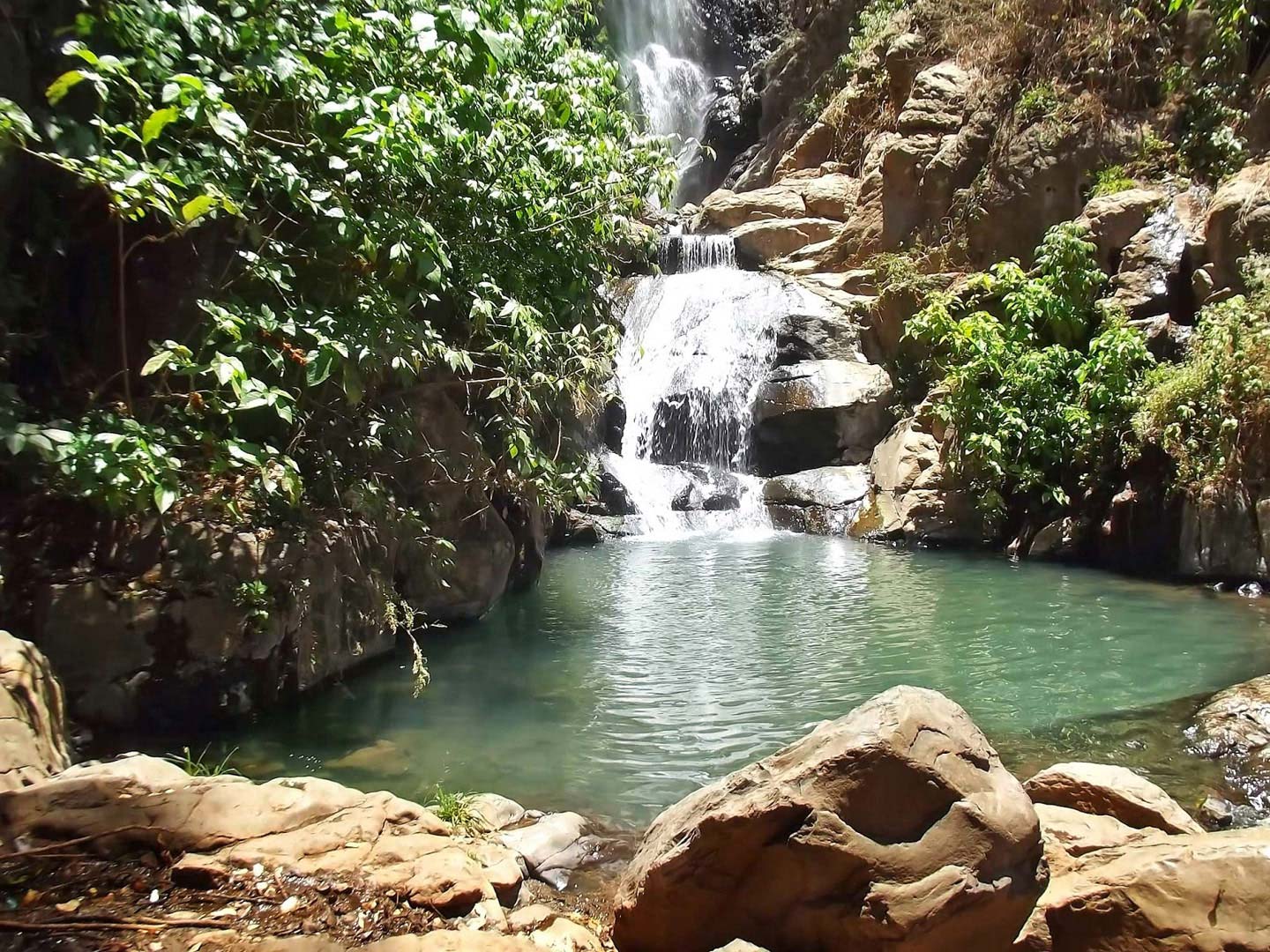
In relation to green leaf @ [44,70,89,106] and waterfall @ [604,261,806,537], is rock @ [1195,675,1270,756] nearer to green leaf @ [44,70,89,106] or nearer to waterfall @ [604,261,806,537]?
green leaf @ [44,70,89,106]

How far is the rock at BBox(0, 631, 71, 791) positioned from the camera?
3.17 m

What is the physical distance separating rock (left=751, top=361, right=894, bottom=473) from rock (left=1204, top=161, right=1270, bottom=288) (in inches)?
219

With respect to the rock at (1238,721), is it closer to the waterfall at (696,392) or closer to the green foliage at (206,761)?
the green foliage at (206,761)

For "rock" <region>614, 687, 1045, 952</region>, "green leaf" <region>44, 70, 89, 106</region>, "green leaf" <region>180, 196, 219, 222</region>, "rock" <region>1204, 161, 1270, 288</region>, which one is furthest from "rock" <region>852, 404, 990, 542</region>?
"green leaf" <region>44, 70, 89, 106</region>

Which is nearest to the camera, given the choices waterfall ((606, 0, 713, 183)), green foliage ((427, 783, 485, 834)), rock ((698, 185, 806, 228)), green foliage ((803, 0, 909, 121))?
green foliage ((427, 783, 485, 834))

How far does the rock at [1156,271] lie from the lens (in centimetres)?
1160

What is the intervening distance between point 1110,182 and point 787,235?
7.13 m

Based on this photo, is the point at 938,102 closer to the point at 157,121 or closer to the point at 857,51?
the point at 857,51

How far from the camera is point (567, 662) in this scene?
24.1 feet

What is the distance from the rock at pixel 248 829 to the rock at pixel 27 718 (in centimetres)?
26

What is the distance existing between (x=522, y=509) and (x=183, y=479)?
16.6 feet

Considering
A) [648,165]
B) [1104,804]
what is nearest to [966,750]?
[1104,804]

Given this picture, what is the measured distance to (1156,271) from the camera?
462 inches

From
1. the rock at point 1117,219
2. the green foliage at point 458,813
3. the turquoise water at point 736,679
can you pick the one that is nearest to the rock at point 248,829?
the green foliage at point 458,813
